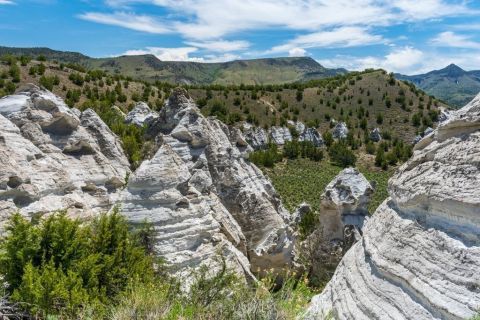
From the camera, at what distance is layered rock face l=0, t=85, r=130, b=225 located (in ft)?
35.0

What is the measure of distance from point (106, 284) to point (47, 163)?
15.9 feet

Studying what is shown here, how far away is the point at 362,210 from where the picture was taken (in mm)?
A: 18516

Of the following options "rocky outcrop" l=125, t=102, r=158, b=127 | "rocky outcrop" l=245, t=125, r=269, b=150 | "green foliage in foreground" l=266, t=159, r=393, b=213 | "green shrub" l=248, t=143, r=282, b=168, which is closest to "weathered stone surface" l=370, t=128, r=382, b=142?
"green foliage in foreground" l=266, t=159, r=393, b=213

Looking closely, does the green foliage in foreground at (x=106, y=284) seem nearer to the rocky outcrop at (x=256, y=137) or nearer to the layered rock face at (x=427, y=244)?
the layered rock face at (x=427, y=244)

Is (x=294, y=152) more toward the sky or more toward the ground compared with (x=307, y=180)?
more toward the sky

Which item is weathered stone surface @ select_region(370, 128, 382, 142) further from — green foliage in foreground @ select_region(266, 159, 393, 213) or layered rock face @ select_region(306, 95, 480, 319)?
layered rock face @ select_region(306, 95, 480, 319)

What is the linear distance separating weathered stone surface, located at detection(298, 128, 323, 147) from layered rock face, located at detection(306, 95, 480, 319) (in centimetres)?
4970

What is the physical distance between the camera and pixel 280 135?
194 ft

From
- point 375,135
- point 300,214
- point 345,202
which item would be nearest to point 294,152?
point 375,135

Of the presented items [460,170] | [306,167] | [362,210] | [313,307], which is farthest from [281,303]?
[306,167]

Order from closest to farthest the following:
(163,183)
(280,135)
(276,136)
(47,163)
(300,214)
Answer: (163,183) < (47,163) < (300,214) < (276,136) < (280,135)

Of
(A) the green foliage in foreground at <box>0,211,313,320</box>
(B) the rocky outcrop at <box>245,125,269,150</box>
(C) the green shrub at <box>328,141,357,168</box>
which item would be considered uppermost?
(A) the green foliage in foreground at <box>0,211,313,320</box>

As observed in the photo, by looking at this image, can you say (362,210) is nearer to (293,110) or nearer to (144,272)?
(144,272)

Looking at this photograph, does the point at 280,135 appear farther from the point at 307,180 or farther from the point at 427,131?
the point at 427,131
